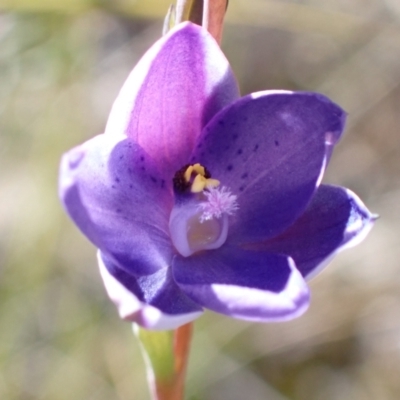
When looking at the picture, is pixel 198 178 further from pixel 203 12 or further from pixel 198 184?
pixel 203 12

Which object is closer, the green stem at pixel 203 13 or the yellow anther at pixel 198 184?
the green stem at pixel 203 13

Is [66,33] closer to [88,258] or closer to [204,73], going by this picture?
[88,258]

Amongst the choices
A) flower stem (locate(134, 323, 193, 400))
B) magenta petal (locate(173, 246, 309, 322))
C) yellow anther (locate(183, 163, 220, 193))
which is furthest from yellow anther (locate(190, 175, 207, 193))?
flower stem (locate(134, 323, 193, 400))

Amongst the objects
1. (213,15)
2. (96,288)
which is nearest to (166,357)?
(213,15)

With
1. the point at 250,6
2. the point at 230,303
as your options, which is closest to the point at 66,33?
the point at 250,6

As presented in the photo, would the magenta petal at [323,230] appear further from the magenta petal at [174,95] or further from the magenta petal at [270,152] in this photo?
the magenta petal at [174,95]

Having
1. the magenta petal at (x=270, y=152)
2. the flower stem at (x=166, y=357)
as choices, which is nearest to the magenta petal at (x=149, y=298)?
the flower stem at (x=166, y=357)
